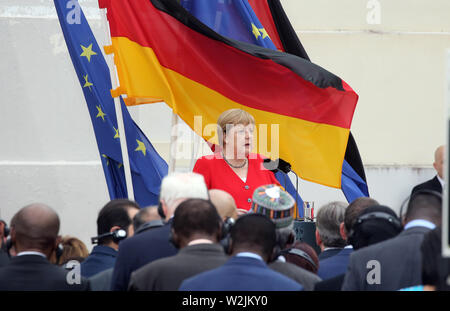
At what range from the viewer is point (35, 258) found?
3.81 m

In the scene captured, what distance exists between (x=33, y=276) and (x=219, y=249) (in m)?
0.89

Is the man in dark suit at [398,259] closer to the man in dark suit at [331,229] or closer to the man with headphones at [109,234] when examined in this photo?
the man in dark suit at [331,229]

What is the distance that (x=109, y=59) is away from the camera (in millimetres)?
6586

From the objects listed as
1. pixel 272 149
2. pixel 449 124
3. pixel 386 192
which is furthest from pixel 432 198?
pixel 386 192

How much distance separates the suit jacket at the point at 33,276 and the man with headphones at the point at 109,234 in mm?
633

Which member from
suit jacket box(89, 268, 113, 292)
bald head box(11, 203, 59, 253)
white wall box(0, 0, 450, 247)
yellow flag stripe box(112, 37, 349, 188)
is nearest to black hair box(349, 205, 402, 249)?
suit jacket box(89, 268, 113, 292)

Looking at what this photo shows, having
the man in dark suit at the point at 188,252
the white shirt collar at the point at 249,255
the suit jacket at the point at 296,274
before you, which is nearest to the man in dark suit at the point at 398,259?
the suit jacket at the point at 296,274

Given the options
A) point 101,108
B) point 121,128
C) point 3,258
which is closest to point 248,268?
point 3,258

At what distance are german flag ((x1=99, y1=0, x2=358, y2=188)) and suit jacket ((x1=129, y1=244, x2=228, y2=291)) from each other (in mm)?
2928

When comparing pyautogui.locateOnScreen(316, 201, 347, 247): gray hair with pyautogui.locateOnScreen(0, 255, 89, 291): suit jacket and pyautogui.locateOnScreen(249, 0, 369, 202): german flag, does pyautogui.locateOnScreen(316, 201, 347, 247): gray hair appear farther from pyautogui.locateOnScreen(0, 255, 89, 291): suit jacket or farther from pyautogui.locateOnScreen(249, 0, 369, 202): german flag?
pyautogui.locateOnScreen(249, 0, 369, 202): german flag

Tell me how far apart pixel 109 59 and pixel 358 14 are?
4161mm

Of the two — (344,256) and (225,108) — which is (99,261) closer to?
(344,256)

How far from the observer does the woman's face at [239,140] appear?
5512 millimetres

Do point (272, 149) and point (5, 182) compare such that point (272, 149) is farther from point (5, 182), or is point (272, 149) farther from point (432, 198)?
point (5, 182)
